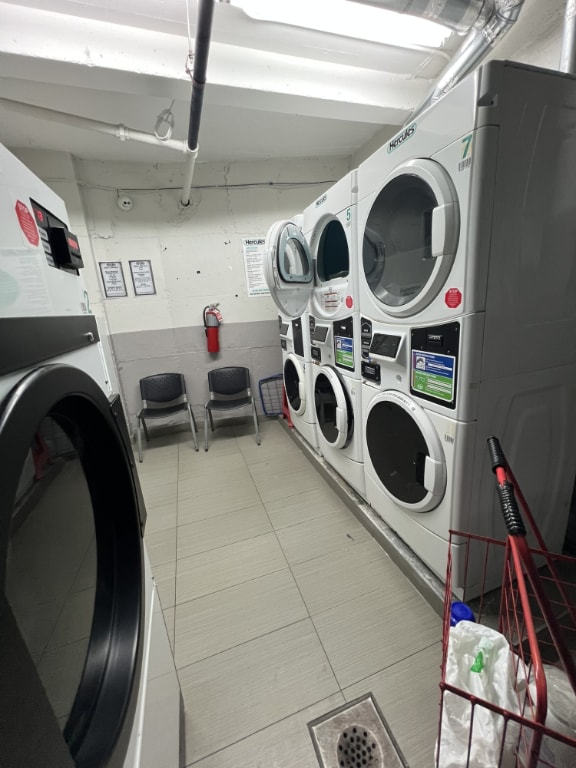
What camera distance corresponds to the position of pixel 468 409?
99cm

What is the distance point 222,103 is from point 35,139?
1.47 metres

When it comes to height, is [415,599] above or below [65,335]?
below

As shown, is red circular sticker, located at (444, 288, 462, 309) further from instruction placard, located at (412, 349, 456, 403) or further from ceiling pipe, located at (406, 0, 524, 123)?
ceiling pipe, located at (406, 0, 524, 123)

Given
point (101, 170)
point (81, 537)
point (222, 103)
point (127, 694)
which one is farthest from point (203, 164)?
point (127, 694)

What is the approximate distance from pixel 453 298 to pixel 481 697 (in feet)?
3.34

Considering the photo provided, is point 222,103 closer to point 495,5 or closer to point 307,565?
point 495,5

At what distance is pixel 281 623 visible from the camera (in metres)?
1.26

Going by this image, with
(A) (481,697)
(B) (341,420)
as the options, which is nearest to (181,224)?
(B) (341,420)

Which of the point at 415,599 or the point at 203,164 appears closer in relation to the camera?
the point at 415,599

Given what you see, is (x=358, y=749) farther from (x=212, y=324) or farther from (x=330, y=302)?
(x=212, y=324)

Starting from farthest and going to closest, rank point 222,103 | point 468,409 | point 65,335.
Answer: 1. point 222,103
2. point 468,409
3. point 65,335

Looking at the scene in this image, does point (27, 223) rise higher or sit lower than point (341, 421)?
higher

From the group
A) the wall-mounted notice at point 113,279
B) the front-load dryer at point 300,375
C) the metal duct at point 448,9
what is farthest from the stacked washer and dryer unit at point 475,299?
the wall-mounted notice at point 113,279

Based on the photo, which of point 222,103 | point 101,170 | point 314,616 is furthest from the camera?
point 101,170
